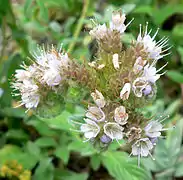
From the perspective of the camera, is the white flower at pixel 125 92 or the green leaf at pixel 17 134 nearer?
the white flower at pixel 125 92

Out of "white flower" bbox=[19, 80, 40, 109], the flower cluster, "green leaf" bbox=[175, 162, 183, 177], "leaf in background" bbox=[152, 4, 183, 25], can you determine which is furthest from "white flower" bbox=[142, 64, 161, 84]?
"leaf in background" bbox=[152, 4, 183, 25]

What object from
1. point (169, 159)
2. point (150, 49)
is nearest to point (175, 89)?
point (169, 159)

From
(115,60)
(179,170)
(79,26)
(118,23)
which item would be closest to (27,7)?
(79,26)

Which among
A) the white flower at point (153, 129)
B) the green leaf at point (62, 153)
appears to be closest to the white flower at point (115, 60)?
the white flower at point (153, 129)

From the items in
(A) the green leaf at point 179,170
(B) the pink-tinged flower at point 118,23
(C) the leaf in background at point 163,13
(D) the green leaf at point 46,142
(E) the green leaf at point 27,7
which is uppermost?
(C) the leaf in background at point 163,13

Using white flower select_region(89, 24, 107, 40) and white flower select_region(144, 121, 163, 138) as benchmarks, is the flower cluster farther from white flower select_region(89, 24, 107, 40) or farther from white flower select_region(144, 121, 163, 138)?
white flower select_region(144, 121, 163, 138)

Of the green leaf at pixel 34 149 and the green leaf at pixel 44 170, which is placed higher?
the green leaf at pixel 34 149

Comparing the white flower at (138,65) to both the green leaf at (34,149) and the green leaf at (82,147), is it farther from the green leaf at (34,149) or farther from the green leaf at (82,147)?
the green leaf at (34,149)

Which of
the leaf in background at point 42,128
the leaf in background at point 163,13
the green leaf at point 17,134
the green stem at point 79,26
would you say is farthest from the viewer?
the leaf in background at point 163,13
